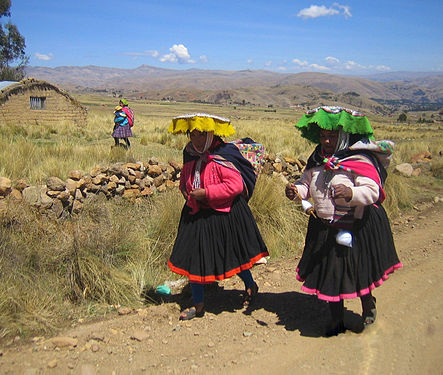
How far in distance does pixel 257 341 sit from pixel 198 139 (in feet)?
6.05

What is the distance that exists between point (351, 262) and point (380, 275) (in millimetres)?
305

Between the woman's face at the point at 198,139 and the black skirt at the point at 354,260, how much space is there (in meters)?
1.23

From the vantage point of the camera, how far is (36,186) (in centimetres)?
539

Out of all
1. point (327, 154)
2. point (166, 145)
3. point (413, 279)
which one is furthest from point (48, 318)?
point (166, 145)

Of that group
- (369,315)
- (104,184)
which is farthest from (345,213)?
(104,184)

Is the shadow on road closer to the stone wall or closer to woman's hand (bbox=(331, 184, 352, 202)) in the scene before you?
woman's hand (bbox=(331, 184, 352, 202))

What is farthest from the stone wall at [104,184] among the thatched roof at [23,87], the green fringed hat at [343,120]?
the thatched roof at [23,87]

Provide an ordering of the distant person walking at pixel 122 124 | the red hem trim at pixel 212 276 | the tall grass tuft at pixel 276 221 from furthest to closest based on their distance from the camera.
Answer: the distant person walking at pixel 122 124 → the tall grass tuft at pixel 276 221 → the red hem trim at pixel 212 276

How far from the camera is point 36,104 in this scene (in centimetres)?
2016

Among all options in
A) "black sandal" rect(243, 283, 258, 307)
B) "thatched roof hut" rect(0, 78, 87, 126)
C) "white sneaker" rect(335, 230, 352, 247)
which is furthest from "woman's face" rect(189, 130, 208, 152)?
"thatched roof hut" rect(0, 78, 87, 126)

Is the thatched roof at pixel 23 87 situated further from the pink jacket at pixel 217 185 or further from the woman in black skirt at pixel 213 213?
the pink jacket at pixel 217 185

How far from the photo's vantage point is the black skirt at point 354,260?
2998 mm

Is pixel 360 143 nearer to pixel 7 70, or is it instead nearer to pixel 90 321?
pixel 90 321

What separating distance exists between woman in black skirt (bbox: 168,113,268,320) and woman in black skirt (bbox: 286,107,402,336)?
0.59m
